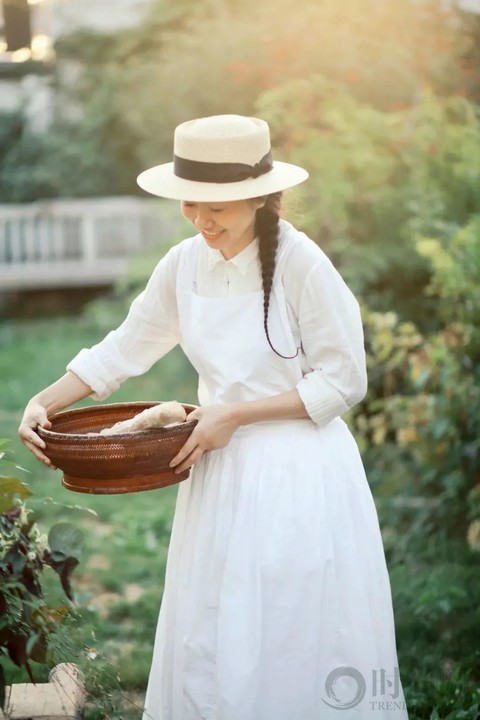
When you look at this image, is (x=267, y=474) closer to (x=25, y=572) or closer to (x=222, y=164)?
(x=25, y=572)

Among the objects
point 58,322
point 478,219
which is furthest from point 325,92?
point 58,322

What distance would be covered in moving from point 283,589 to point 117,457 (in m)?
0.54

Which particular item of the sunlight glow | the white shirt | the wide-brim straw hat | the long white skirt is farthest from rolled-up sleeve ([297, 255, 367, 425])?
the sunlight glow

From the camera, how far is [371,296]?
698 centimetres

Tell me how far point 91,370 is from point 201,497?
0.47 metres

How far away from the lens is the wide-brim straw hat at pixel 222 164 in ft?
8.97

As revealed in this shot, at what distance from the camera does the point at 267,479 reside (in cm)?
285

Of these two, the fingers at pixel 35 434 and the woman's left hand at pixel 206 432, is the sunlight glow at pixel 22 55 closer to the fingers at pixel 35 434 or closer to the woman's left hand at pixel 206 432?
the fingers at pixel 35 434

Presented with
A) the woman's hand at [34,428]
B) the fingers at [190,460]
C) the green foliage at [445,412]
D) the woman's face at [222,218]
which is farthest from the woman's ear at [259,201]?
the green foliage at [445,412]

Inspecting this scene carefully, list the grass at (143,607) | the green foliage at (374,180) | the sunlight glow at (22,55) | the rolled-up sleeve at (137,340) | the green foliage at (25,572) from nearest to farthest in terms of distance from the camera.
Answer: the green foliage at (25,572) < the rolled-up sleeve at (137,340) < the grass at (143,607) < the green foliage at (374,180) < the sunlight glow at (22,55)

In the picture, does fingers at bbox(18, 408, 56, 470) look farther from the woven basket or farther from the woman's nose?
the woman's nose

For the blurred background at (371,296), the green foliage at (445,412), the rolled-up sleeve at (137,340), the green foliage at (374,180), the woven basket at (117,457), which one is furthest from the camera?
the green foliage at (374,180)

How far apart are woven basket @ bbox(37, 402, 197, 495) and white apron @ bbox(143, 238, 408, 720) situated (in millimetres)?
190

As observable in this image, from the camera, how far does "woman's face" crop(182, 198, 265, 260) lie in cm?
276
